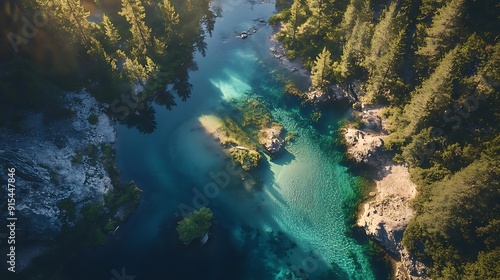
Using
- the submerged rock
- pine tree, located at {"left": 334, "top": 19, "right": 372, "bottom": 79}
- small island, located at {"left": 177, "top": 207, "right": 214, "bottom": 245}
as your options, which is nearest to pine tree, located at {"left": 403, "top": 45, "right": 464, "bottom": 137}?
pine tree, located at {"left": 334, "top": 19, "right": 372, "bottom": 79}

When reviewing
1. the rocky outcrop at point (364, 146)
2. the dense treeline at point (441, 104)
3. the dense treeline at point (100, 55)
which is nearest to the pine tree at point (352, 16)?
the dense treeline at point (441, 104)

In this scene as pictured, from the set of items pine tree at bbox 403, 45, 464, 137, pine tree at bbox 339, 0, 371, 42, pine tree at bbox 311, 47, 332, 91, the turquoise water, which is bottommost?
the turquoise water

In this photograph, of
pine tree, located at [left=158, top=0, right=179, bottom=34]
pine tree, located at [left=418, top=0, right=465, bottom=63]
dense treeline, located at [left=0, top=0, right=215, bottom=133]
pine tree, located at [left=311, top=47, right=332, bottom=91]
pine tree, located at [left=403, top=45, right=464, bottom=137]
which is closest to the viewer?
pine tree, located at [left=403, top=45, right=464, bottom=137]

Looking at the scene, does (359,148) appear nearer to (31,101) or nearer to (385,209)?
(385,209)

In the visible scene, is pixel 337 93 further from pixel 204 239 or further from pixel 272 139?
pixel 204 239

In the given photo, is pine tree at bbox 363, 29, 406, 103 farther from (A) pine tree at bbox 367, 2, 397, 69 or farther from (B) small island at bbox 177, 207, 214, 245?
(B) small island at bbox 177, 207, 214, 245

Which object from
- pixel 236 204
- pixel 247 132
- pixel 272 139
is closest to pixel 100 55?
pixel 247 132
